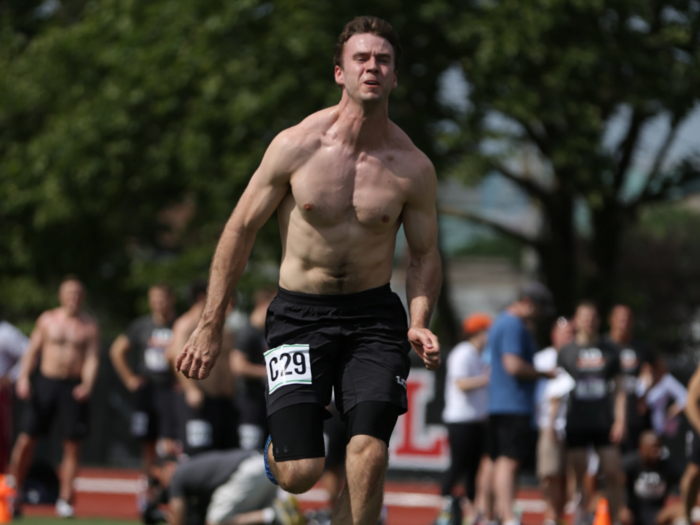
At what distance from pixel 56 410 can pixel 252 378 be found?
2.27 metres

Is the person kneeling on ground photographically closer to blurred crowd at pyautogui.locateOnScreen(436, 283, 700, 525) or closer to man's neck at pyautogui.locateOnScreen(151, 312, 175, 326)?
blurred crowd at pyautogui.locateOnScreen(436, 283, 700, 525)

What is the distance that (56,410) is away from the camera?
39.5 ft

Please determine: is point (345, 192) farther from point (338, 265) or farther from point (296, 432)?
point (296, 432)

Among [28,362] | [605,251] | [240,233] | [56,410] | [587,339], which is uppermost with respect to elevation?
[240,233]

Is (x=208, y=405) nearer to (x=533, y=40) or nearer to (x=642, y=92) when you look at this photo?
(x=533, y=40)

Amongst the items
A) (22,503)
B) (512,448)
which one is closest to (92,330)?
(22,503)

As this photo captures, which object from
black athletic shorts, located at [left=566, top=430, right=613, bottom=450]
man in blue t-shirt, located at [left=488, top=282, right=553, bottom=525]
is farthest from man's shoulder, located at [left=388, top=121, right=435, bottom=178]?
black athletic shorts, located at [left=566, top=430, right=613, bottom=450]

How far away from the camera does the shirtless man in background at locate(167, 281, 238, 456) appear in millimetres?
9969

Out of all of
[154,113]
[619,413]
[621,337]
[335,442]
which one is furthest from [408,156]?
[154,113]

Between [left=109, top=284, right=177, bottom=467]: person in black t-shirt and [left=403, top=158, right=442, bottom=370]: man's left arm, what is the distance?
652 centimetres

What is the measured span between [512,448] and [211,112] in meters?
10.1

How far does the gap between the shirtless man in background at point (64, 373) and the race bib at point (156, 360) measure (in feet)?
1.77

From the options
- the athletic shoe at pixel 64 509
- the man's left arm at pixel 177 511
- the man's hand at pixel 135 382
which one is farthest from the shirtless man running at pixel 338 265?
the man's hand at pixel 135 382

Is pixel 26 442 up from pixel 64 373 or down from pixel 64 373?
down
